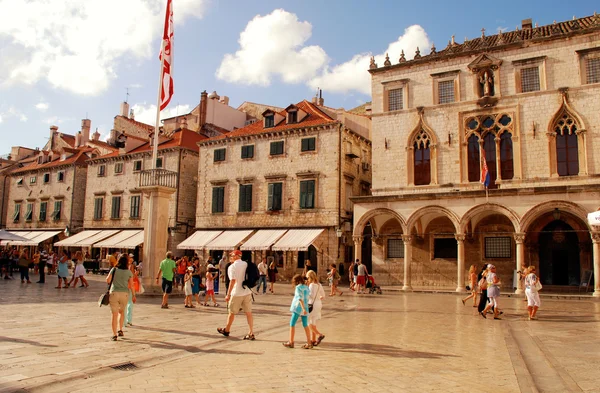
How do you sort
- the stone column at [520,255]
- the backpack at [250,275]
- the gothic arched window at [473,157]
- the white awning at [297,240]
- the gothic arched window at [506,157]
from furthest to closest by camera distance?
the white awning at [297,240] → the gothic arched window at [473,157] → the gothic arched window at [506,157] → the stone column at [520,255] → the backpack at [250,275]

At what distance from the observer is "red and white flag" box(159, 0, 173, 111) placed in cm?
1903

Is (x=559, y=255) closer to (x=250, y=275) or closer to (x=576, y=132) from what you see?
(x=576, y=132)

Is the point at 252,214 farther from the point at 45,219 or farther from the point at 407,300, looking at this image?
the point at 45,219

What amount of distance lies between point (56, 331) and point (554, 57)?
25074mm

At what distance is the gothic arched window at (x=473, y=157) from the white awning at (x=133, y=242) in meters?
23.2

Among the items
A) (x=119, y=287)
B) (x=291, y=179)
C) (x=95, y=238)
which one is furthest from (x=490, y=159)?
(x=95, y=238)

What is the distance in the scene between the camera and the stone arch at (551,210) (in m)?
21.5

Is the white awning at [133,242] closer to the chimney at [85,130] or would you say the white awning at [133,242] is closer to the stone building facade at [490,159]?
the stone building facade at [490,159]

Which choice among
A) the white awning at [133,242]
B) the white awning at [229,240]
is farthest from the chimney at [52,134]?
the white awning at [229,240]

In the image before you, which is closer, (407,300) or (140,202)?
(407,300)

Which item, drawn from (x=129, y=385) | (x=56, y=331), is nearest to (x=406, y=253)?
(x=56, y=331)

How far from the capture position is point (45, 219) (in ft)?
148

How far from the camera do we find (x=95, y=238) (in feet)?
125

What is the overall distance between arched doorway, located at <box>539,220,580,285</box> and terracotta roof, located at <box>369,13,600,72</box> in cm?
951
